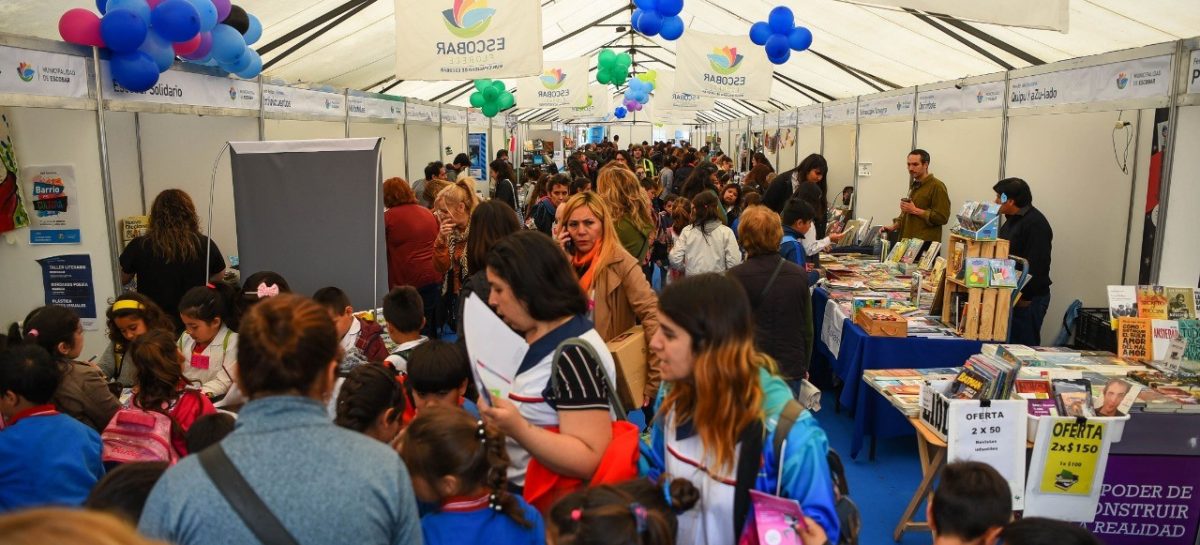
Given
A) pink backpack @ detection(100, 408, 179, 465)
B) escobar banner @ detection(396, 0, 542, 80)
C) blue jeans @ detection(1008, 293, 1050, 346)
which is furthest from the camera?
escobar banner @ detection(396, 0, 542, 80)

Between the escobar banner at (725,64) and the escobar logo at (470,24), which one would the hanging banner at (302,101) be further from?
the escobar banner at (725,64)

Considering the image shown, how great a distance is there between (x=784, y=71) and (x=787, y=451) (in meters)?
12.2

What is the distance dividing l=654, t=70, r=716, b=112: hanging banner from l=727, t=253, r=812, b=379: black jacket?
6.28m

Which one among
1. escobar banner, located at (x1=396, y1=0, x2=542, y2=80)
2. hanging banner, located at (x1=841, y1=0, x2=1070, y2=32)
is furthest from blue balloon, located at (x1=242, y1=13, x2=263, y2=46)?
hanging banner, located at (x1=841, y1=0, x2=1070, y2=32)

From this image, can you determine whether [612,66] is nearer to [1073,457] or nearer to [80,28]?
[80,28]

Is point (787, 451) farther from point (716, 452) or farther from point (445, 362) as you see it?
point (445, 362)

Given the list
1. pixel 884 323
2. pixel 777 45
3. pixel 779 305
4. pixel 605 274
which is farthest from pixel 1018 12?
pixel 777 45

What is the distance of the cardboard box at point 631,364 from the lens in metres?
2.72

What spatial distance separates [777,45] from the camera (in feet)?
28.7

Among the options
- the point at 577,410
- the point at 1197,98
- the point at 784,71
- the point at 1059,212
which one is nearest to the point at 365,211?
the point at 577,410

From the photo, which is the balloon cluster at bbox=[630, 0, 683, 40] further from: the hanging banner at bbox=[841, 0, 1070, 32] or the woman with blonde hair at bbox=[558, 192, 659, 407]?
the woman with blonde hair at bbox=[558, 192, 659, 407]

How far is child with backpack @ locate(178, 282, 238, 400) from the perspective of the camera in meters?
3.25

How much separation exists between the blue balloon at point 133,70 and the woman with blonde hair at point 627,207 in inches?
113

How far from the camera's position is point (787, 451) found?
1671 mm
